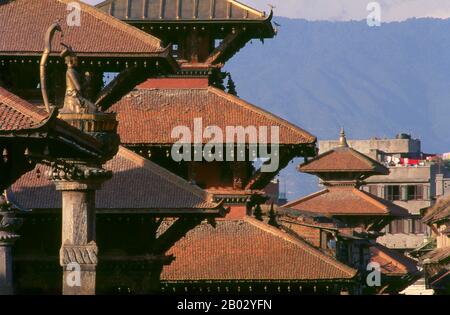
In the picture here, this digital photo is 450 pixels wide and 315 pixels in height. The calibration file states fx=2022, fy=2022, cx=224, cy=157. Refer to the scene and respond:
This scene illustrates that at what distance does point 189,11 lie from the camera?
71.8m

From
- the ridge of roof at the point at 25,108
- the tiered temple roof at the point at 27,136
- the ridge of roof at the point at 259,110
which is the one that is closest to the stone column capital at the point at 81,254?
the tiered temple roof at the point at 27,136

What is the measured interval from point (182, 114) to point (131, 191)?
42.0 ft

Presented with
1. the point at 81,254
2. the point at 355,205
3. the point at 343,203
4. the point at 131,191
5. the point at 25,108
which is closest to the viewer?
the point at 25,108

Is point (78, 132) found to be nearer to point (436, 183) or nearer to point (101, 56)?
point (101, 56)

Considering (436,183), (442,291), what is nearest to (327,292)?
(442,291)

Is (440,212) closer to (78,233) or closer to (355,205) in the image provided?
(355,205)

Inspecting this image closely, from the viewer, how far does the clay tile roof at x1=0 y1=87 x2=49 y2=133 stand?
129 feet

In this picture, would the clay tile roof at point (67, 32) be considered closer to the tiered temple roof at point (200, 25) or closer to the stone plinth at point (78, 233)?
the stone plinth at point (78, 233)

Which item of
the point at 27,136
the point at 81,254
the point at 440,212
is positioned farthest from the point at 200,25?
the point at 27,136

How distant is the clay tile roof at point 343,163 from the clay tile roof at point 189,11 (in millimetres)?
34580

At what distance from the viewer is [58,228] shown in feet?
186

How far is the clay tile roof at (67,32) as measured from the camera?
56.8 m

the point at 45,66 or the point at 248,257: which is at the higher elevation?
the point at 45,66

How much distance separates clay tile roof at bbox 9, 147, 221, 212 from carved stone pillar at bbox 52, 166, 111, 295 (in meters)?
8.38
